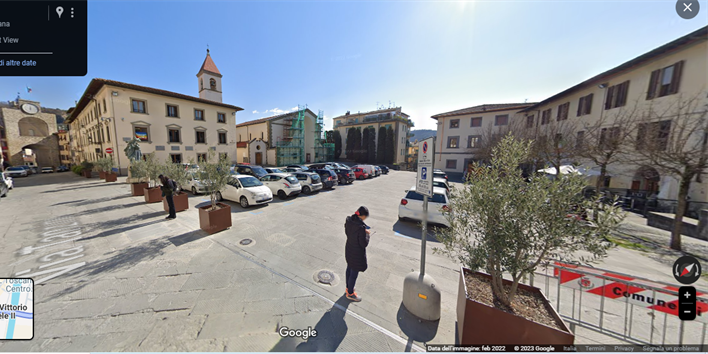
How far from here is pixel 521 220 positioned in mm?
2555

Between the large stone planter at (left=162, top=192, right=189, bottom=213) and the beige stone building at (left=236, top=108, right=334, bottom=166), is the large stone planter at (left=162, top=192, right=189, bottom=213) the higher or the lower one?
the lower one

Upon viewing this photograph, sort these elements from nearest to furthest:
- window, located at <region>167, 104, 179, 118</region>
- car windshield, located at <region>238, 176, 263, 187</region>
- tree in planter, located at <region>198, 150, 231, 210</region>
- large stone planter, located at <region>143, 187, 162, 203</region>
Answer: tree in planter, located at <region>198, 150, 231, 210</region> < large stone planter, located at <region>143, 187, 162, 203</region> < car windshield, located at <region>238, 176, 263, 187</region> < window, located at <region>167, 104, 179, 118</region>

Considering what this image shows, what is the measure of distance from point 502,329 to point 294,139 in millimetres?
36412

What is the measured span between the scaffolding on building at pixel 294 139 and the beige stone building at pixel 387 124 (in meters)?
11.3

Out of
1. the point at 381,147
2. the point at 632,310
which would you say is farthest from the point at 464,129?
the point at 632,310

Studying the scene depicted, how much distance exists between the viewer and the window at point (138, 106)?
19.4 metres

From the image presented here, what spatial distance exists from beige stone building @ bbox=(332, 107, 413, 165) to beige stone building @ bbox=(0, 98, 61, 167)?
48.5 m

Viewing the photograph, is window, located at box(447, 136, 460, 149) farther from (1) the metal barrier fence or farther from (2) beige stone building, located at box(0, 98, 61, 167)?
(2) beige stone building, located at box(0, 98, 61, 167)

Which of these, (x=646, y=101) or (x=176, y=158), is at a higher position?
(x=646, y=101)

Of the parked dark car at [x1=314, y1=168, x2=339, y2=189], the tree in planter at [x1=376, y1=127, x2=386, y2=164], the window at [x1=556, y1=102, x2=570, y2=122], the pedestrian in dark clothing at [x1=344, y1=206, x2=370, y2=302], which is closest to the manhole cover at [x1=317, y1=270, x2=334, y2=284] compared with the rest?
the pedestrian in dark clothing at [x1=344, y1=206, x2=370, y2=302]

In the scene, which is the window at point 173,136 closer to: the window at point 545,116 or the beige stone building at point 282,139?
the beige stone building at point 282,139

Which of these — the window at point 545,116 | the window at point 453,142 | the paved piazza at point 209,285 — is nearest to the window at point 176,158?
the paved piazza at point 209,285

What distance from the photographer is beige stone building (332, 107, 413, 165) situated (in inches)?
1606

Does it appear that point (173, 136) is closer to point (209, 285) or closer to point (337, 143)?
point (209, 285)
